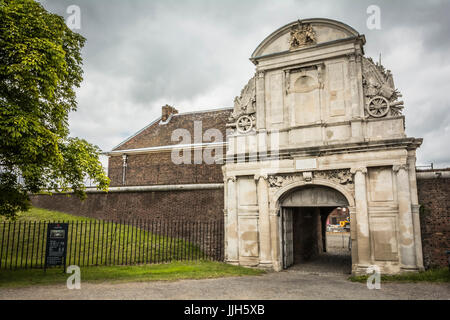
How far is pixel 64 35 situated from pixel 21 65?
245 centimetres

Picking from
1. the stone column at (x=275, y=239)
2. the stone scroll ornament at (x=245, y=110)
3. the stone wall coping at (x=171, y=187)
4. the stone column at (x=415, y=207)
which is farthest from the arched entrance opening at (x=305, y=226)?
the stone wall coping at (x=171, y=187)

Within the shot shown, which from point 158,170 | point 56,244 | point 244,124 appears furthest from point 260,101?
point 158,170

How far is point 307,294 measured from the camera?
8.22 meters

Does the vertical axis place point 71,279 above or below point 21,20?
below

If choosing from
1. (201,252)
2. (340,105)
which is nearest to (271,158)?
(340,105)

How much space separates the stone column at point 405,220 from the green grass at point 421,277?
280 mm

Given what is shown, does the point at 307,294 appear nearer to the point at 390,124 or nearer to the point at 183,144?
the point at 390,124

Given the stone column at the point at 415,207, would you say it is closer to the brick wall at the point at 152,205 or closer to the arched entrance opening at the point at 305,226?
the arched entrance opening at the point at 305,226

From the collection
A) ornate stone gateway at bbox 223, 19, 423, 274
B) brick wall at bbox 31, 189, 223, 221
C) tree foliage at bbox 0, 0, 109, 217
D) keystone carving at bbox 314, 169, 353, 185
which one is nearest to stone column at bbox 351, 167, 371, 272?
ornate stone gateway at bbox 223, 19, 423, 274

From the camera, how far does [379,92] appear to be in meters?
11.4

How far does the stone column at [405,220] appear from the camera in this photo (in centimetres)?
1015

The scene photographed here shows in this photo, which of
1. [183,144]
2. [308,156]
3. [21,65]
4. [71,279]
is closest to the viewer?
[21,65]

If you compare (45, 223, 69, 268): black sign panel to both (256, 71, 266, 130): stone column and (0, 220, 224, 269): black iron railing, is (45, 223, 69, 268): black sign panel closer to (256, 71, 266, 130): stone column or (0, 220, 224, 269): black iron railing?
(0, 220, 224, 269): black iron railing

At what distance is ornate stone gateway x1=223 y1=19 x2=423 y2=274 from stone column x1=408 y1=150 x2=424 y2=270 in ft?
0.10
